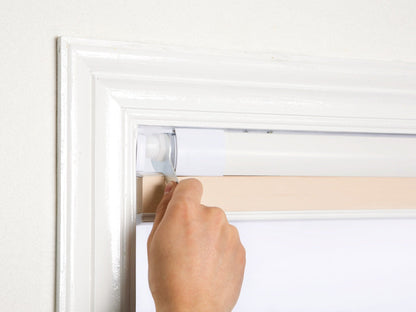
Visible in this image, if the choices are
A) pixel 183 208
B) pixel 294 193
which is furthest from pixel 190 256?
pixel 294 193

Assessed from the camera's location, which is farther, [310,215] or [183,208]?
[310,215]

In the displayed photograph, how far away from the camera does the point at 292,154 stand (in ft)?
1.68

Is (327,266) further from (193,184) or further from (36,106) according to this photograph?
(36,106)

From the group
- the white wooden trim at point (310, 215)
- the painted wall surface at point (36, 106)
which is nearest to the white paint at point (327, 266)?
the white wooden trim at point (310, 215)

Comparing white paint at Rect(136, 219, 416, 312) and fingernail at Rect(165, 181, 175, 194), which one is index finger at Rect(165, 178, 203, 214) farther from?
white paint at Rect(136, 219, 416, 312)

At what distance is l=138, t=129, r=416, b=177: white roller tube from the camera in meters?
0.48

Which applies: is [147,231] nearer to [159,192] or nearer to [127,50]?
[159,192]

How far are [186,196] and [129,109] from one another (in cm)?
12

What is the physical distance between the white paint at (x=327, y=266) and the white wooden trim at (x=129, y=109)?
4.6 inches

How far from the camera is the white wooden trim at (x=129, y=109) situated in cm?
43

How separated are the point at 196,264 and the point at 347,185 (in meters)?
0.25

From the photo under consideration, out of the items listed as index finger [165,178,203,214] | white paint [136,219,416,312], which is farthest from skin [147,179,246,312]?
white paint [136,219,416,312]

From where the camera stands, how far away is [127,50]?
448mm

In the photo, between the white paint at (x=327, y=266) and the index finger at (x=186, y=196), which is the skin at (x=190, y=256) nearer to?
the index finger at (x=186, y=196)
